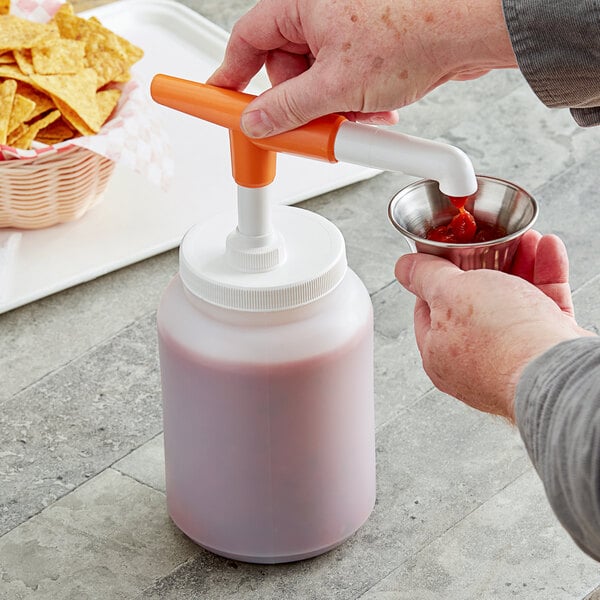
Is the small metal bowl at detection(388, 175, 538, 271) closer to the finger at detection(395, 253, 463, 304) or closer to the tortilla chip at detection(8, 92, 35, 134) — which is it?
the finger at detection(395, 253, 463, 304)

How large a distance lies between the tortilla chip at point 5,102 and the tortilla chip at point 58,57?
0.05 m

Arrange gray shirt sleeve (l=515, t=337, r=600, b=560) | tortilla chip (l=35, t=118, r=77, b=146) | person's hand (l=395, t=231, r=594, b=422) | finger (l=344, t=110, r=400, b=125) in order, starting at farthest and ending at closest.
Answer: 1. tortilla chip (l=35, t=118, r=77, b=146)
2. finger (l=344, t=110, r=400, b=125)
3. person's hand (l=395, t=231, r=594, b=422)
4. gray shirt sleeve (l=515, t=337, r=600, b=560)

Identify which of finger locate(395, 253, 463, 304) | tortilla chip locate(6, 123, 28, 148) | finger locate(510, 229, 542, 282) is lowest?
tortilla chip locate(6, 123, 28, 148)

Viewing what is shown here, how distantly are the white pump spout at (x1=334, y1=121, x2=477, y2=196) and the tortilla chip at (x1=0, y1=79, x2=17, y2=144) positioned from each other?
25.4 inches

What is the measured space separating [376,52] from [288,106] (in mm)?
83

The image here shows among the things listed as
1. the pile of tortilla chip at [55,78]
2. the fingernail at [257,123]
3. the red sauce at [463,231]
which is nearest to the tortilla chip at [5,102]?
the pile of tortilla chip at [55,78]

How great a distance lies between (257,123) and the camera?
95cm

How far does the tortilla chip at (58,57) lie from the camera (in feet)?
4.97

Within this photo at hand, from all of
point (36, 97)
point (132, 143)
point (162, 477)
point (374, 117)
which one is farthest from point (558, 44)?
point (36, 97)

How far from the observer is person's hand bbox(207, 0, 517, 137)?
34.9 inches

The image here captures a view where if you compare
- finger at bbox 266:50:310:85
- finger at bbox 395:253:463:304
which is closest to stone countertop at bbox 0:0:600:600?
finger at bbox 395:253:463:304

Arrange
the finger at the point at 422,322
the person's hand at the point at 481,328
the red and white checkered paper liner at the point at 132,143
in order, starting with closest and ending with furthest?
the person's hand at the point at 481,328 → the finger at the point at 422,322 → the red and white checkered paper liner at the point at 132,143

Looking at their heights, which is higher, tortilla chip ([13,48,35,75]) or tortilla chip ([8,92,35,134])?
tortilla chip ([13,48,35,75])

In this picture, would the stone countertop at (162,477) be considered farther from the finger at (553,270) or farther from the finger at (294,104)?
the finger at (294,104)
